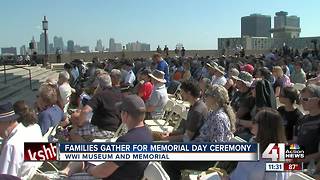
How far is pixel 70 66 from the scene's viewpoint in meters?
16.4

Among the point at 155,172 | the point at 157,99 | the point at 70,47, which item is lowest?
the point at 155,172

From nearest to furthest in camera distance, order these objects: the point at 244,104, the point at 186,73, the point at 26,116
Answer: the point at 26,116 → the point at 244,104 → the point at 186,73

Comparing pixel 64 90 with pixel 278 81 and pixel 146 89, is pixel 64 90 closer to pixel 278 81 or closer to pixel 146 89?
pixel 146 89

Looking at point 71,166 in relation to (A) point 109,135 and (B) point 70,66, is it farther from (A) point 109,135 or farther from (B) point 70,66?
(B) point 70,66

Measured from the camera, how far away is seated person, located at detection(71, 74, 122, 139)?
23.4 feet

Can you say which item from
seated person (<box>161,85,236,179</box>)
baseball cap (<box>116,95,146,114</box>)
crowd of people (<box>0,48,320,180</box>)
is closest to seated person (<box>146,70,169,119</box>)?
crowd of people (<box>0,48,320,180</box>)

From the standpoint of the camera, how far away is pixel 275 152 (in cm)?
397

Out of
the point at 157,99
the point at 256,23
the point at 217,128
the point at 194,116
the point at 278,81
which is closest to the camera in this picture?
the point at 217,128

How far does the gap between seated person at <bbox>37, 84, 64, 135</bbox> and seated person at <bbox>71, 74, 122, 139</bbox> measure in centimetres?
38

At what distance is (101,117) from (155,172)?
310 centimetres

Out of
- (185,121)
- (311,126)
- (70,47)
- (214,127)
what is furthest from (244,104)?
(70,47)

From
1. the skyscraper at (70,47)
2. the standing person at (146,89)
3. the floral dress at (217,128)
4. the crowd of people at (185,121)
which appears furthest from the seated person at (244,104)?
the skyscraper at (70,47)

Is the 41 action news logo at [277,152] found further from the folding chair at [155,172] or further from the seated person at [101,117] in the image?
the seated person at [101,117]

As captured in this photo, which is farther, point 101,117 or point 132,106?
point 101,117
